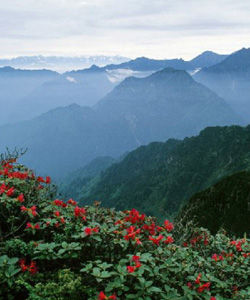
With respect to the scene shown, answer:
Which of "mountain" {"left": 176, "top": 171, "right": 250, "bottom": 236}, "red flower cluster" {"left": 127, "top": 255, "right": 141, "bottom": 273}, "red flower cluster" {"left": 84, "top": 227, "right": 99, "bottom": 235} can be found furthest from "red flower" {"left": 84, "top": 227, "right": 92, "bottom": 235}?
"mountain" {"left": 176, "top": 171, "right": 250, "bottom": 236}

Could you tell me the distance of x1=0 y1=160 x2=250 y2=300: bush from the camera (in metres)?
5.43

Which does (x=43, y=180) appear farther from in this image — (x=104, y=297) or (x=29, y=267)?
(x=104, y=297)

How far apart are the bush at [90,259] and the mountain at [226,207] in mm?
26554

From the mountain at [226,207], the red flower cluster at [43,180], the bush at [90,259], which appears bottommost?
the mountain at [226,207]

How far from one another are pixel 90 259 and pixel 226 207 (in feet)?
152

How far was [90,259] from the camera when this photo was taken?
22.1ft

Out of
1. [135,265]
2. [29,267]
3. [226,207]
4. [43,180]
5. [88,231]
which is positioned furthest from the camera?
[226,207]

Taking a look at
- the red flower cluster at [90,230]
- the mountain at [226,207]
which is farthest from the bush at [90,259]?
the mountain at [226,207]

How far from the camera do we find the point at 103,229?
21.8 feet

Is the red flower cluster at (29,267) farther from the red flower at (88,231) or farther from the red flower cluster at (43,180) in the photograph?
the red flower cluster at (43,180)

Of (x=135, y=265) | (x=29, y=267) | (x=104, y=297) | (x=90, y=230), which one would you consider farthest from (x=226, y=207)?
(x=104, y=297)

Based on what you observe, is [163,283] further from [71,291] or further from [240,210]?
[240,210]

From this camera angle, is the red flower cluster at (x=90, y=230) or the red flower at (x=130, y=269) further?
the red flower cluster at (x=90, y=230)

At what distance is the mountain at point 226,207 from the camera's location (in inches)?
1556
